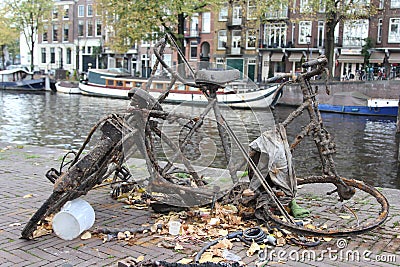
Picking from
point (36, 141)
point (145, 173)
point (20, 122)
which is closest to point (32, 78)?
point (20, 122)

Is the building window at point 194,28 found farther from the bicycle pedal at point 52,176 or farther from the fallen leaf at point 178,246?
the fallen leaf at point 178,246

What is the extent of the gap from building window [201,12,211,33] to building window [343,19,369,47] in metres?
14.3

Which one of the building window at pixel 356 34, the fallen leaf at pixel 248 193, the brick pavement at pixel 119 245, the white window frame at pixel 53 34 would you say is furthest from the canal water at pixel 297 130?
the white window frame at pixel 53 34

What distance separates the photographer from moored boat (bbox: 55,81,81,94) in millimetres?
41250

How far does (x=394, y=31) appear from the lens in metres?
42.3

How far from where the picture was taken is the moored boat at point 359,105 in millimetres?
27844

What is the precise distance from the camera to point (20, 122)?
2116cm

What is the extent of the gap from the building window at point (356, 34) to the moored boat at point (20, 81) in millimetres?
27651

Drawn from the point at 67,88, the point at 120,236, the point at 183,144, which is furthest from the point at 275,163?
the point at 67,88

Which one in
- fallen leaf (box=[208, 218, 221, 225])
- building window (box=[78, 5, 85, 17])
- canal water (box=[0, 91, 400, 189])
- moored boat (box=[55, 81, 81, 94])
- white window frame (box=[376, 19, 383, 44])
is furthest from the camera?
building window (box=[78, 5, 85, 17])

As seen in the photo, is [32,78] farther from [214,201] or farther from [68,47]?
[214,201]

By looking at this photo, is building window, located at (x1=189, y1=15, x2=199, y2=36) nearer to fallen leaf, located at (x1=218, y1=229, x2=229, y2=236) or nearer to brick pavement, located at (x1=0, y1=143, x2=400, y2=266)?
brick pavement, located at (x1=0, y1=143, x2=400, y2=266)

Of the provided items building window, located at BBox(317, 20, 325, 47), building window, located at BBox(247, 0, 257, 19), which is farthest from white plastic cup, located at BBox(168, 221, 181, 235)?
building window, located at BBox(317, 20, 325, 47)

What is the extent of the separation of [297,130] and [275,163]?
15.5m
